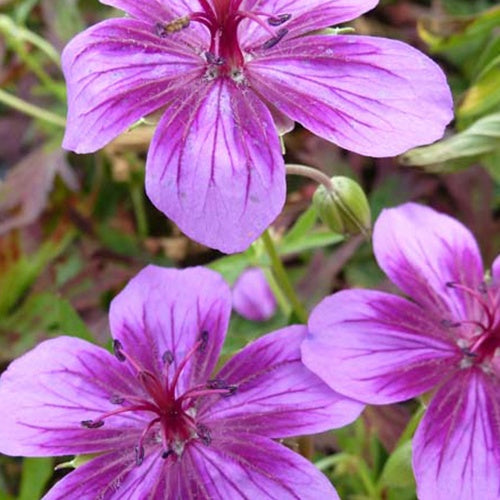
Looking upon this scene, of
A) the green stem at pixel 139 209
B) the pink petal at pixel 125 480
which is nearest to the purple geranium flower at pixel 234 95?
the pink petal at pixel 125 480

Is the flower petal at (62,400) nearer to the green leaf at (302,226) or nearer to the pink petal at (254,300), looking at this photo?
the green leaf at (302,226)

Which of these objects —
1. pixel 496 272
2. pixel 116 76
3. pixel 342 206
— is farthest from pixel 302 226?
pixel 116 76

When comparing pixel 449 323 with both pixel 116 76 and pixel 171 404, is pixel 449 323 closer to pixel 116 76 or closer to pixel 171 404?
pixel 171 404

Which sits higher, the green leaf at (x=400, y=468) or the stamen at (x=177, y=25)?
the stamen at (x=177, y=25)

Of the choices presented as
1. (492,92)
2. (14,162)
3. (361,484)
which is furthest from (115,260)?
(492,92)

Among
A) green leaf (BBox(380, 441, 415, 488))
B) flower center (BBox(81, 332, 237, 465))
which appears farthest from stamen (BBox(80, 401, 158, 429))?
green leaf (BBox(380, 441, 415, 488))

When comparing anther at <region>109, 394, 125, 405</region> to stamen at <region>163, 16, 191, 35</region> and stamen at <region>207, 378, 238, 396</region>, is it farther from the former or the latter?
stamen at <region>163, 16, 191, 35</region>

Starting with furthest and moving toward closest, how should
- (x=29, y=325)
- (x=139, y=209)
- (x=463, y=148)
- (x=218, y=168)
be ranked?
1. (x=139, y=209)
2. (x=29, y=325)
3. (x=463, y=148)
4. (x=218, y=168)
